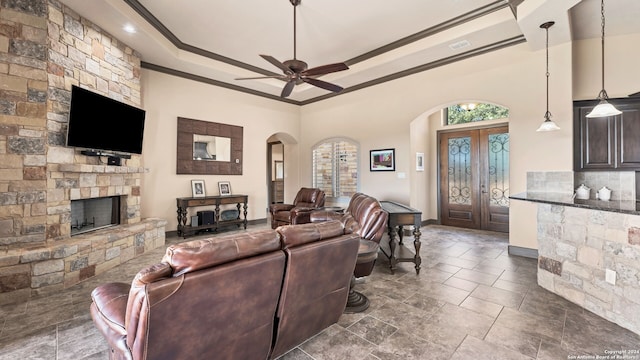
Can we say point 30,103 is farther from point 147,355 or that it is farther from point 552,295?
point 552,295

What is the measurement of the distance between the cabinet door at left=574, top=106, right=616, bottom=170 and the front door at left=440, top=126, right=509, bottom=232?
175cm

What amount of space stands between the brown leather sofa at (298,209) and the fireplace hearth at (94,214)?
2.75 m

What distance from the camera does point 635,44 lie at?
3.92 m

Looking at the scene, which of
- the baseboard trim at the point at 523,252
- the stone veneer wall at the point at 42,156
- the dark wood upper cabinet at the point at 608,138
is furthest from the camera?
the baseboard trim at the point at 523,252

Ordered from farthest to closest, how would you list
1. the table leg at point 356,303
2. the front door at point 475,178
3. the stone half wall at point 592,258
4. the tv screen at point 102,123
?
1. the front door at point 475,178
2. the tv screen at point 102,123
3. the table leg at point 356,303
4. the stone half wall at point 592,258

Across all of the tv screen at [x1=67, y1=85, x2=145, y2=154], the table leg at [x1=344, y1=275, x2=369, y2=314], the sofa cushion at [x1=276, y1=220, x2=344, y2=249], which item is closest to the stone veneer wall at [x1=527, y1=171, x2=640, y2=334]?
the table leg at [x1=344, y1=275, x2=369, y2=314]

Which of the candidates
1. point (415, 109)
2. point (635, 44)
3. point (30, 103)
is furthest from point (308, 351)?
point (635, 44)

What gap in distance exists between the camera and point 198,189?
5930mm

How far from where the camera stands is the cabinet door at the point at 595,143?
388 cm

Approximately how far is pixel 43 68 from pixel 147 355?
12.2ft

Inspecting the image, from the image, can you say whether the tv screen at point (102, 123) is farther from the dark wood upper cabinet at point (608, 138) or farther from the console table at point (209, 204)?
the dark wood upper cabinet at point (608, 138)

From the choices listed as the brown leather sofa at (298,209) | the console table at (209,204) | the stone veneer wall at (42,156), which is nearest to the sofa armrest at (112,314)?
the stone veneer wall at (42,156)

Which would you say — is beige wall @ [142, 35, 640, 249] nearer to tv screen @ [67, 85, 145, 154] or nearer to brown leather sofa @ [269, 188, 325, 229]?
tv screen @ [67, 85, 145, 154]

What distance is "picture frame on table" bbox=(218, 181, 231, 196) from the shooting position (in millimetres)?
6324
